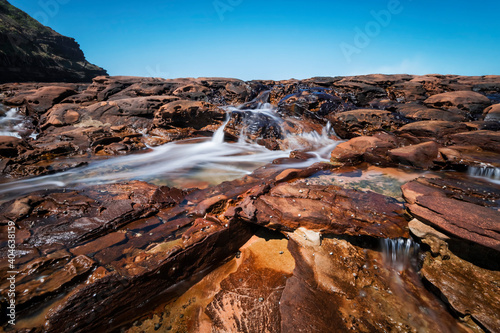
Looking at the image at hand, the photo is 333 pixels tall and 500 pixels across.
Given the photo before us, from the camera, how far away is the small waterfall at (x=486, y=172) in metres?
4.69

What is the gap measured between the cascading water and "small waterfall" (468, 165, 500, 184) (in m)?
3.92

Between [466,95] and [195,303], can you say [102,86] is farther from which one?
[466,95]

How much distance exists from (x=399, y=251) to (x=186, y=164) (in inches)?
254

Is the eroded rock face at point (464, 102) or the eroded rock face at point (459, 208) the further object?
the eroded rock face at point (464, 102)

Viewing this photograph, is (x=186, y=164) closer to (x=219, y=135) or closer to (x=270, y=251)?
(x=219, y=135)

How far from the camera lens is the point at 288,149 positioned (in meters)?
9.39

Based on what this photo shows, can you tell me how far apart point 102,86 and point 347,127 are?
64.1 feet

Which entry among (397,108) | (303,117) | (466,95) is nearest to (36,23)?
(303,117)

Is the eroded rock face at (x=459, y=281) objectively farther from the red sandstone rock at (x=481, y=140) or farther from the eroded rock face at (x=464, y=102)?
the eroded rock face at (x=464, y=102)

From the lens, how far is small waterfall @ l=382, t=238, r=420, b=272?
282 centimetres

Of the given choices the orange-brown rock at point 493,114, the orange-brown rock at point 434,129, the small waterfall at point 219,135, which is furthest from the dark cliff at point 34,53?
the orange-brown rock at point 493,114

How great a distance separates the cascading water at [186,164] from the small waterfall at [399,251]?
3.98 meters

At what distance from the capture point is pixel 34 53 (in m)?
24.1

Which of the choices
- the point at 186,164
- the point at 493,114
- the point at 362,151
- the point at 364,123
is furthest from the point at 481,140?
the point at 186,164
